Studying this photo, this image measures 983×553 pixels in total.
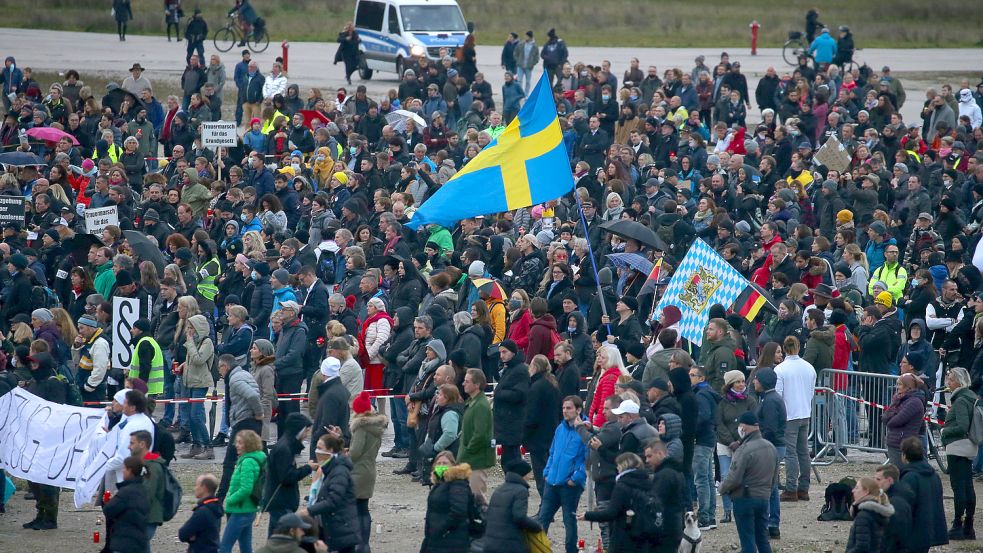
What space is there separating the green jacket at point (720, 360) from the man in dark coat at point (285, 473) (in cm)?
423

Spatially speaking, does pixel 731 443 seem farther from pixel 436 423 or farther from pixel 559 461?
pixel 436 423

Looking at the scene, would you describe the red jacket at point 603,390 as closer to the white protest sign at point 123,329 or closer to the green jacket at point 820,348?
the green jacket at point 820,348

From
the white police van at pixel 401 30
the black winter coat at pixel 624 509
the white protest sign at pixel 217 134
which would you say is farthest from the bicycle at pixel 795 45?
the black winter coat at pixel 624 509

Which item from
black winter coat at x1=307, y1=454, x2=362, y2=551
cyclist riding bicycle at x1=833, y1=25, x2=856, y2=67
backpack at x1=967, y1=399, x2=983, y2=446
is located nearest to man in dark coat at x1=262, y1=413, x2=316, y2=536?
black winter coat at x1=307, y1=454, x2=362, y2=551

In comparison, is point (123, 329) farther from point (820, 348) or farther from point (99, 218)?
point (820, 348)

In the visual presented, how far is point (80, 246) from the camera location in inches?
730

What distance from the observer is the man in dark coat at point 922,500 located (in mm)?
11539

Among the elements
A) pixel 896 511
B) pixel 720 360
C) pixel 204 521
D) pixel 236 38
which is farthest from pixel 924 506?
pixel 236 38

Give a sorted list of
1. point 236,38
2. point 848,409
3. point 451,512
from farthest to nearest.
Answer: point 236,38 < point 848,409 < point 451,512

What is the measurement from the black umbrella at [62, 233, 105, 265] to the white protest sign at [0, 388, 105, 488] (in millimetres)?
5194

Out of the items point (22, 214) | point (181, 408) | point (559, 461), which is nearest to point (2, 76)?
point (22, 214)

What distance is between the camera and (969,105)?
2906 centimetres

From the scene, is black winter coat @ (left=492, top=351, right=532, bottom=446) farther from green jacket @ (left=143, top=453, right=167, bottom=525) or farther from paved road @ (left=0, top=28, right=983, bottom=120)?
paved road @ (left=0, top=28, right=983, bottom=120)

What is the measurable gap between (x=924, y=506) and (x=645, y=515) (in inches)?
94.2
